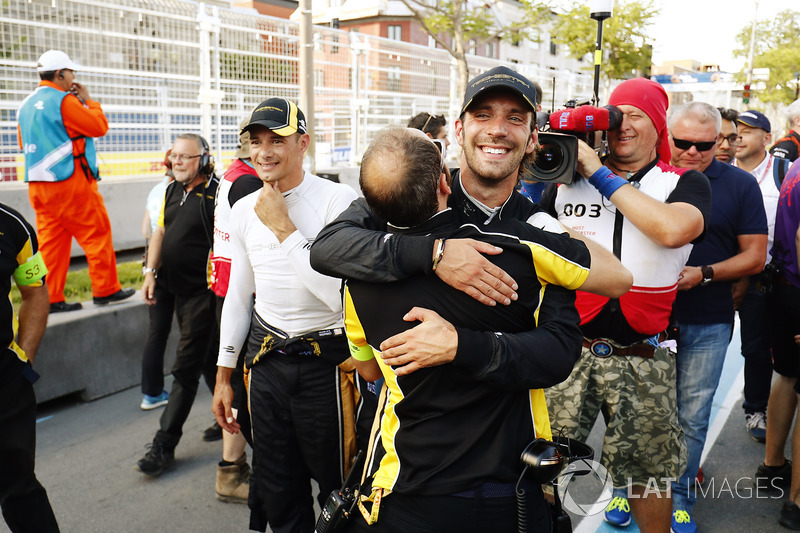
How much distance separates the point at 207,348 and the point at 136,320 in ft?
4.55

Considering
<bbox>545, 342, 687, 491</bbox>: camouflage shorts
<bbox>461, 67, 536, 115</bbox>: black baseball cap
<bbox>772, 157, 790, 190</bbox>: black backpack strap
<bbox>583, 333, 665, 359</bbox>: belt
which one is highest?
<bbox>461, 67, 536, 115</bbox>: black baseball cap

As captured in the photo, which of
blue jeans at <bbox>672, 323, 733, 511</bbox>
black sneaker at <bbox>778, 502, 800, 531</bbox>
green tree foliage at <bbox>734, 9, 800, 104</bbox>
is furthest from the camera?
green tree foliage at <bbox>734, 9, 800, 104</bbox>


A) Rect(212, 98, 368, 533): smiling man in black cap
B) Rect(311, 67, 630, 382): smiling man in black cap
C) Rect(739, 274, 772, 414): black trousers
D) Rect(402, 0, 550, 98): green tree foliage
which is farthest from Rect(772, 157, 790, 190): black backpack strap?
Rect(402, 0, 550, 98): green tree foliage

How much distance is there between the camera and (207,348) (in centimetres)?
443

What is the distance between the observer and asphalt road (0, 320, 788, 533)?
365cm

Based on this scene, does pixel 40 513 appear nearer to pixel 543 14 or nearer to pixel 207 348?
pixel 207 348

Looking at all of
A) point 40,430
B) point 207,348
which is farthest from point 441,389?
point 40,430

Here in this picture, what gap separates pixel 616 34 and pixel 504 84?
26.3 m

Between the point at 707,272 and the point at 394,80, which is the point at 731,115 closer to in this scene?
the point at 707,272

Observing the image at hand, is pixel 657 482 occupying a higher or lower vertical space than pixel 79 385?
higher

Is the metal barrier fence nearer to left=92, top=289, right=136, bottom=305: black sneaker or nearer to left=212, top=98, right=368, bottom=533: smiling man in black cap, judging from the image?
left=92, top=289, right=136, bottom=305: black sneaker

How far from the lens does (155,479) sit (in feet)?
13.4

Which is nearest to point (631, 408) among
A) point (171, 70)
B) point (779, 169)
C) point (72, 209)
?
point (779, 169)

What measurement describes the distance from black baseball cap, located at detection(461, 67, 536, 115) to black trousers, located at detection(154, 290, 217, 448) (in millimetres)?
2917
